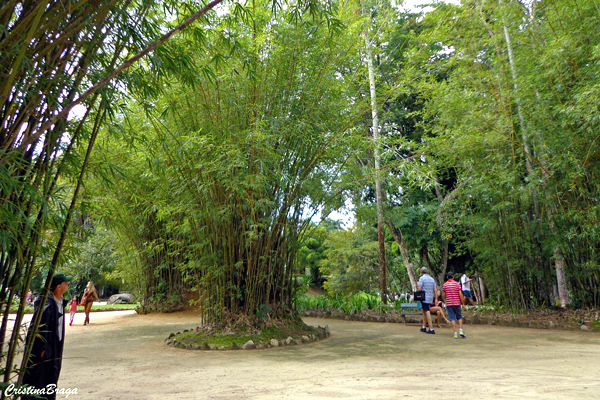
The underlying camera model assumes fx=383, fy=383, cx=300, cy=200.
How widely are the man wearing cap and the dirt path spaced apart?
72cm

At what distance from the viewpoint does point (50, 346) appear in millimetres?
2395

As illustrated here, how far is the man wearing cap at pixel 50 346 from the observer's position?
232cm

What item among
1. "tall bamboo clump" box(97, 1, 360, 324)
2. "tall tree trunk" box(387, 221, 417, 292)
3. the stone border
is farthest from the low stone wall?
"tall tree trunk" box(387, 221, 417, 292)

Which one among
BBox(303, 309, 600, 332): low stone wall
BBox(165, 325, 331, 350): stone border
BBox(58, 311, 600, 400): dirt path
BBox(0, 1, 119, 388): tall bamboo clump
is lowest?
BBox(58, 311, 600, 400): dirt path

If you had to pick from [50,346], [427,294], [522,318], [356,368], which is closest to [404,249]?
[522,318]

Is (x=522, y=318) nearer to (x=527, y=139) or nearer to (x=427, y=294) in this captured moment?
(x=427, y=294)

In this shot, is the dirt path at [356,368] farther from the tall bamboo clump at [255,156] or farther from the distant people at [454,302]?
the tall bamboo clump at [255,156]

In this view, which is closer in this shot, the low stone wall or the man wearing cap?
the man wearing cap

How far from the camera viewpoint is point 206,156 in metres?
4.93

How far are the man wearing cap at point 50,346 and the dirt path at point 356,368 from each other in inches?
28.5

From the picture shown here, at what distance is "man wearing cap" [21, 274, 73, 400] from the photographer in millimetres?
2322

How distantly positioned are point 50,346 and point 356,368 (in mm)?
2659

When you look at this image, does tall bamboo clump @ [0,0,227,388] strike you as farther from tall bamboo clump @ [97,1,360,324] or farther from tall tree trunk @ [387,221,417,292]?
tall tree trunk @ [387,221,417,292]

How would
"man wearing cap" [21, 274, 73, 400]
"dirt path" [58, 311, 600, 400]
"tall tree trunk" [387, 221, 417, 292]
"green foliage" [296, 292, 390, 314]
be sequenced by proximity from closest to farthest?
"man wearing cap" [21, 274, 73, 400]
"dirt path" [58, 311, 600, 400]
"green foliage" [296, 292, 390, 314]
"tall tree trunk" [387, 221, 417, 292]
